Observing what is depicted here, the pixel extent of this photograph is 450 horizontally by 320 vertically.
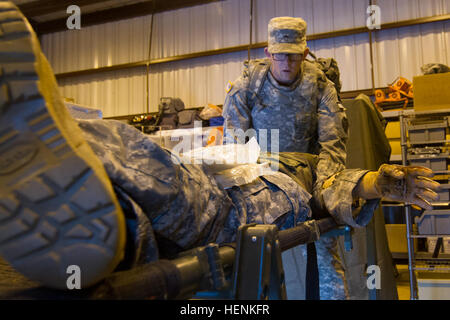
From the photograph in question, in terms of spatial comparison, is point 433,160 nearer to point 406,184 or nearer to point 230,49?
point 406,184

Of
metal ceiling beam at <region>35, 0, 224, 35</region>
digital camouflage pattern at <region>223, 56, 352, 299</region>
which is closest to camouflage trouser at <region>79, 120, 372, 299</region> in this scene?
digital camouflage pattern at <region>223, 56, 352, 299</region>

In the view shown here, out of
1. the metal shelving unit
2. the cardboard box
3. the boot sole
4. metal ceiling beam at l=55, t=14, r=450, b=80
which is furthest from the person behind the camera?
metal ceiling beam at l=55, t=14, r=450, b=80

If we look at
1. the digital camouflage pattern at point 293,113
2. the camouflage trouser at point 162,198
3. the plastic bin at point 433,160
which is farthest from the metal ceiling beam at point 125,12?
the camouflage trouser at point 162,198

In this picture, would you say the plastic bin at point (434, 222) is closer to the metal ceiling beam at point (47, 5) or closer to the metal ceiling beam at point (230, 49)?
the metal ceiling beam at point (230, 49)

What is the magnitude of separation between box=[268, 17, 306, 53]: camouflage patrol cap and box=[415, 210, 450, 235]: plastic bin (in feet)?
5.73

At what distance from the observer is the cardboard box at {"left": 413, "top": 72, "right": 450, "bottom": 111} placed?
10.00 ft

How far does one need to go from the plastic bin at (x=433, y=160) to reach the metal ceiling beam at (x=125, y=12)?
403 cm

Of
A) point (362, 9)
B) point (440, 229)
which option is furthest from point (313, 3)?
point (440, 229)

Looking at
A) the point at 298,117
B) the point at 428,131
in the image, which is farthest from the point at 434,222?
the point at 298,117

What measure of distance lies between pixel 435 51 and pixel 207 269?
504 centimetres

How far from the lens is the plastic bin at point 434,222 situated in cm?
293

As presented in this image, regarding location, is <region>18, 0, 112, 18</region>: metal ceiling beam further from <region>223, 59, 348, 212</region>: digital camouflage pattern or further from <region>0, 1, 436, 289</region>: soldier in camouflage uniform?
<region>0, 1, 436, 289</region>: soldier in camouflage uniform

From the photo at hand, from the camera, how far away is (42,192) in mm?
506

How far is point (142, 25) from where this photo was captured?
21.1 feet
